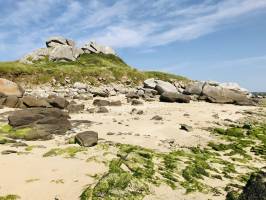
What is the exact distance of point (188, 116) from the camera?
38.5 m

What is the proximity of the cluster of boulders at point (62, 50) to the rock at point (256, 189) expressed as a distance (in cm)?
9048

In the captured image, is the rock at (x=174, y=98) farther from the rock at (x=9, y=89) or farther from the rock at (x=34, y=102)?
the rock at (x=9, y=89)

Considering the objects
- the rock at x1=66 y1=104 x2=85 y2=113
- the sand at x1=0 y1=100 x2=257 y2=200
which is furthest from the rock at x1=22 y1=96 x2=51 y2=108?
the sand at x1=0 y1=100 x2=257 y2=200

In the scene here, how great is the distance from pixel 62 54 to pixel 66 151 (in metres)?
82.9

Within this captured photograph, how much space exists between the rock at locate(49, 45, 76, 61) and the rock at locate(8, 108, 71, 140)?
238 ft

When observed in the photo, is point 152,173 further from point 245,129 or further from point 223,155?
point 245,129

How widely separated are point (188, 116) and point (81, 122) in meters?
12.0

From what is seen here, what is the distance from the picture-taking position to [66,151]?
21.4 m

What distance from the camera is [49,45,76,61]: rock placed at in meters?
100

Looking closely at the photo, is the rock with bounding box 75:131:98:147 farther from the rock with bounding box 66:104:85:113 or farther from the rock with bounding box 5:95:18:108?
the rock with bounding box 5:95:18:108

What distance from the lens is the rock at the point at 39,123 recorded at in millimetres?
25117

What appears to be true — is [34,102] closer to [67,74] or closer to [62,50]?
[67,74]

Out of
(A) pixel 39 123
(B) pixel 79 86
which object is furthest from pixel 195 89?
(A) pixel 39 123

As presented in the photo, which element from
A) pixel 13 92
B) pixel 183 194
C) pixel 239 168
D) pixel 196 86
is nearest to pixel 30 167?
pixel 183 194
